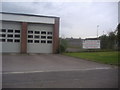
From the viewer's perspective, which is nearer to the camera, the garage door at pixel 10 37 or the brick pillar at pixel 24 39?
the garage door at pixel 10 37

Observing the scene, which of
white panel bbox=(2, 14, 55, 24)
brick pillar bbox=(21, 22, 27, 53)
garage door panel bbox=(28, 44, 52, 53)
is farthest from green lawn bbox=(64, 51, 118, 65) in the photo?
white panel bbox=(2, 14, 55, 24)

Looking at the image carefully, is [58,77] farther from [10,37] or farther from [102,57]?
[10,37]

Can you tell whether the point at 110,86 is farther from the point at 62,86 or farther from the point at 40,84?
the point at 40,84

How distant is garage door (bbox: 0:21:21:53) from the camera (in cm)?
2452

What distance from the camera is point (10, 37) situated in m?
24.8

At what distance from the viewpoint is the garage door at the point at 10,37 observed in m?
24.5

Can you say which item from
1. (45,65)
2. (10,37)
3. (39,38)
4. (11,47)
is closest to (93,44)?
(39,38)

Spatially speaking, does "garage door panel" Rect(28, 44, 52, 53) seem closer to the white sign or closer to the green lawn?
the green lawn

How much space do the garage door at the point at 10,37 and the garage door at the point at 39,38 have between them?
4.90 feet

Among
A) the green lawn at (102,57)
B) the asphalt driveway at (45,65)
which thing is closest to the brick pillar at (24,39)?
the green lawn at (102,57)

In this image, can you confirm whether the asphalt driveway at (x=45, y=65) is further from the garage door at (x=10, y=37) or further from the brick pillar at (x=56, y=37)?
the brick pillar at (x=56, y=37)

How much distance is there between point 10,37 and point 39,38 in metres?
3.96

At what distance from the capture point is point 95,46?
3070 centimetres

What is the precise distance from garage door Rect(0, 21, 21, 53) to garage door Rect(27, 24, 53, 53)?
149 cm
